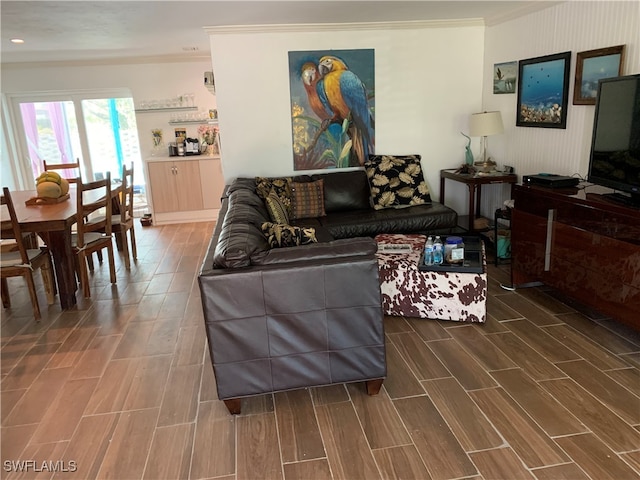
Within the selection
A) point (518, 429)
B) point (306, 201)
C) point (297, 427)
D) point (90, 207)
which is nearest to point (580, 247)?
point (518, 429)

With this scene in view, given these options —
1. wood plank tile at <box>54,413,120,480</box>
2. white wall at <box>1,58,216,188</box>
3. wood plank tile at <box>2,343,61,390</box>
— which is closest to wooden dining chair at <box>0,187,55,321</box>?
wood plank tile at <box>2,343,61,390</box>

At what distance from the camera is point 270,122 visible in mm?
4898

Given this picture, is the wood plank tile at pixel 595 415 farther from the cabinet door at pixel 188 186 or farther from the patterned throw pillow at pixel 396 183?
the cabinet door at pixel 188 186

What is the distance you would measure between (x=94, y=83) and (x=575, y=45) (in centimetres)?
602

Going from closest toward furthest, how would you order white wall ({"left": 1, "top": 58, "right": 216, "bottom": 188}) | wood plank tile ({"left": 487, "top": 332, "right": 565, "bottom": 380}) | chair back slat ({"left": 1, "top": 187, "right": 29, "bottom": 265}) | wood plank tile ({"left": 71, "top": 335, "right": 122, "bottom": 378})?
wood plank tile ({"left": 487, "top": 332, "right": 565, "bottom": 380}) < wood plank tile ({"left": 71, "top": 335, "right": 122, "bottom": 378}) < chair back slat ({"left": 1, "top": 187, "right": 29, "bottom": 265}) < white wall ({"left": 1, "top": 58, "right": 216, "bottom": 188})

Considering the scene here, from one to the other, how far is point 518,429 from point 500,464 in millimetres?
261

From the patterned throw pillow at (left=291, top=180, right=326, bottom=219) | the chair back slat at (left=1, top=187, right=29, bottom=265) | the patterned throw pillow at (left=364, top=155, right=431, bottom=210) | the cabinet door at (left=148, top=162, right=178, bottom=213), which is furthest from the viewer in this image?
the cabinet door at (left=148, top=162, right=178, bottom=213)

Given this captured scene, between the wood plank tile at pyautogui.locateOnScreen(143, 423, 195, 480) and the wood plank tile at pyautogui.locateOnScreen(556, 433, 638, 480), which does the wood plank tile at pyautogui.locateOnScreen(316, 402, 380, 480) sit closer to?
the wood plank tile at pyautogui.locateOnScreen(143, 423, 195, 480)

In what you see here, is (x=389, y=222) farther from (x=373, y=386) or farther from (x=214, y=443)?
(x=214, y=443)

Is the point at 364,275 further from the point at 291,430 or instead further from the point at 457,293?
the point at 457,293

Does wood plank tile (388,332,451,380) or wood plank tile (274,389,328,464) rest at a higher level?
wood plank tile (388,332,451,380)

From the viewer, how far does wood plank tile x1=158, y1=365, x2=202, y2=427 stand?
2.34 meters

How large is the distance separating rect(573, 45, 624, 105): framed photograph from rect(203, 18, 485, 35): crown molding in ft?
5.23

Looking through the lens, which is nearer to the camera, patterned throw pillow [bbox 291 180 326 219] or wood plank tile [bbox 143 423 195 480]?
wood plank tile [bbox 143 423 195 480]
